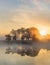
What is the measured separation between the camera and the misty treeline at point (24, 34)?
3.75 ft

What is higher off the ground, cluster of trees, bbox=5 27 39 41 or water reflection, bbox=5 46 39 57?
cluster of trees, bbox=5 27 39 41

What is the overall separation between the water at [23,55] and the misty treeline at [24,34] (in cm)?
5

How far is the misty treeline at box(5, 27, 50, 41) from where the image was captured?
3.75 ft

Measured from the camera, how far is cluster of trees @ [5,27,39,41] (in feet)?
3.75

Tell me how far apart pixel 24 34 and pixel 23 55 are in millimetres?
144

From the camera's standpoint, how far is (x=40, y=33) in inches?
44.9

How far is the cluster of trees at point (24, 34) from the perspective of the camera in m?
1.14

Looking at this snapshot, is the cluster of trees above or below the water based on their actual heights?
above

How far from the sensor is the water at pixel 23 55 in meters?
1.12

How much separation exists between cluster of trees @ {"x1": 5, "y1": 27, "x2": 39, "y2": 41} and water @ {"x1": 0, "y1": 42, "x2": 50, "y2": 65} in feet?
0.17

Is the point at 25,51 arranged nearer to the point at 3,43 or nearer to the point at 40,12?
the point at 3,43

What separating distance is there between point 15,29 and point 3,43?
13cm

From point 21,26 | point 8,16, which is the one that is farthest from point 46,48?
point 8,16

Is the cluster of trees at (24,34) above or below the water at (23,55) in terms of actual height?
above
